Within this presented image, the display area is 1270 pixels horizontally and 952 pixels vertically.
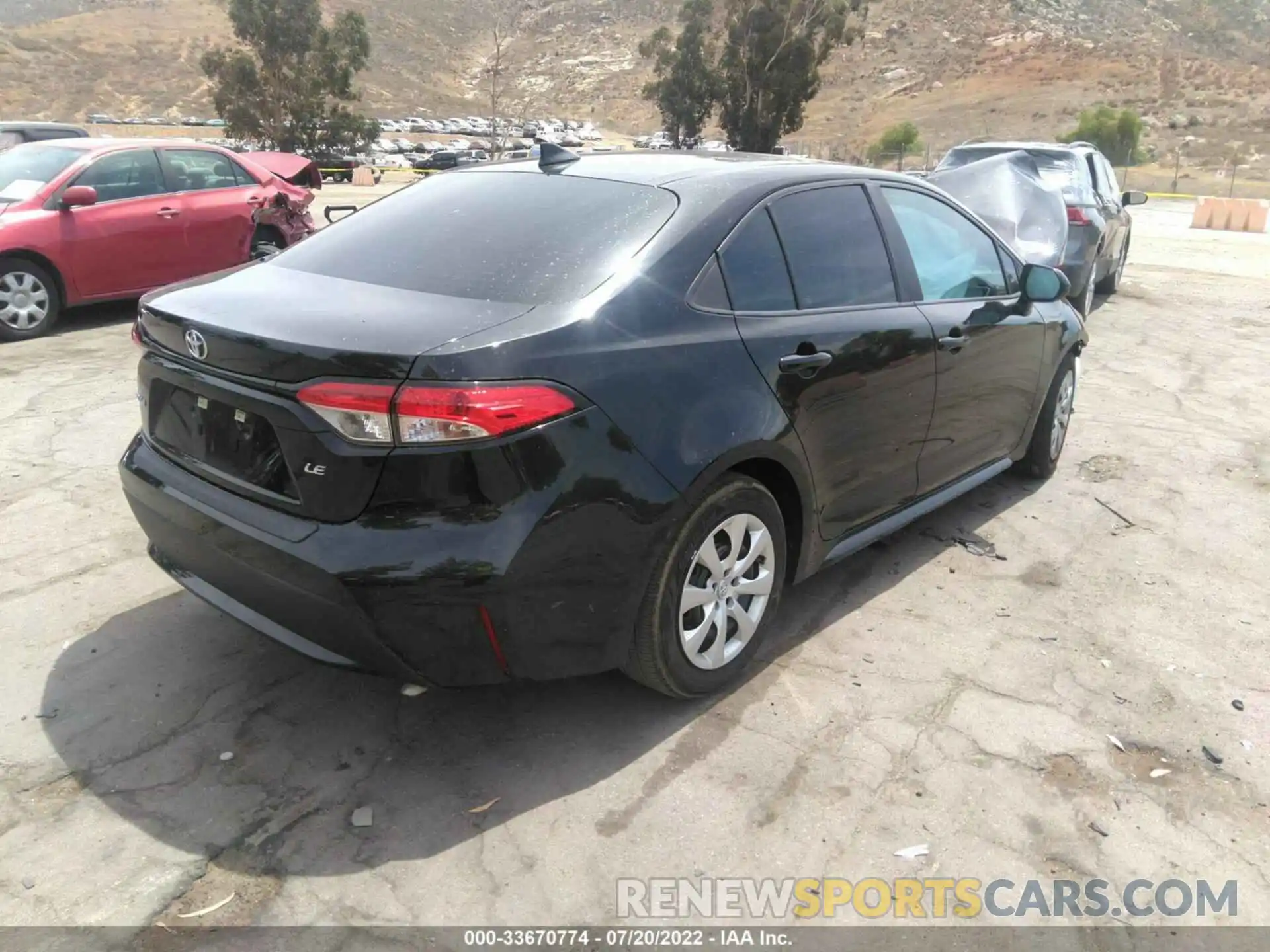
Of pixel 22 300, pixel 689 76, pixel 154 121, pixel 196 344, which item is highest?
pixel 689 76

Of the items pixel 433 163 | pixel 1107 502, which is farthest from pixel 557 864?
pixel 433 163

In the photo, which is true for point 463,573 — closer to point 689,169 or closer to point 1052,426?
point 689,169

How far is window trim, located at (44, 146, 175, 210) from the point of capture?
770 centimetres

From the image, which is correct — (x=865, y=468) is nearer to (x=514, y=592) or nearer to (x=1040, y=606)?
(x=1040, y=606)

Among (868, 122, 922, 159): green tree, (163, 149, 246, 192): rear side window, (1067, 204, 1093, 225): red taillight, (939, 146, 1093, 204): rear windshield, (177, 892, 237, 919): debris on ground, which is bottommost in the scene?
(868, 122, 922, 159): green tree

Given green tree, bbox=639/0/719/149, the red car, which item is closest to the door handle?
the red car

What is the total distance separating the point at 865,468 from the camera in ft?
11.7

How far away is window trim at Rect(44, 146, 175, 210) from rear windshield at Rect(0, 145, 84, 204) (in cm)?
16

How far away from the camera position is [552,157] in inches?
141

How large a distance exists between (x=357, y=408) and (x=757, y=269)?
4.66ft

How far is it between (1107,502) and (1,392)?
6748 mm

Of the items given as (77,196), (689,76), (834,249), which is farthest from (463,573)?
(689,76)

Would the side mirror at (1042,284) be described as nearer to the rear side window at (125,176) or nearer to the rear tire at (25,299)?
the rear side window at (125,176)

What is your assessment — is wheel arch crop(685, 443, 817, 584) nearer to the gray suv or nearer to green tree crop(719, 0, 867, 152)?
the gray suv
